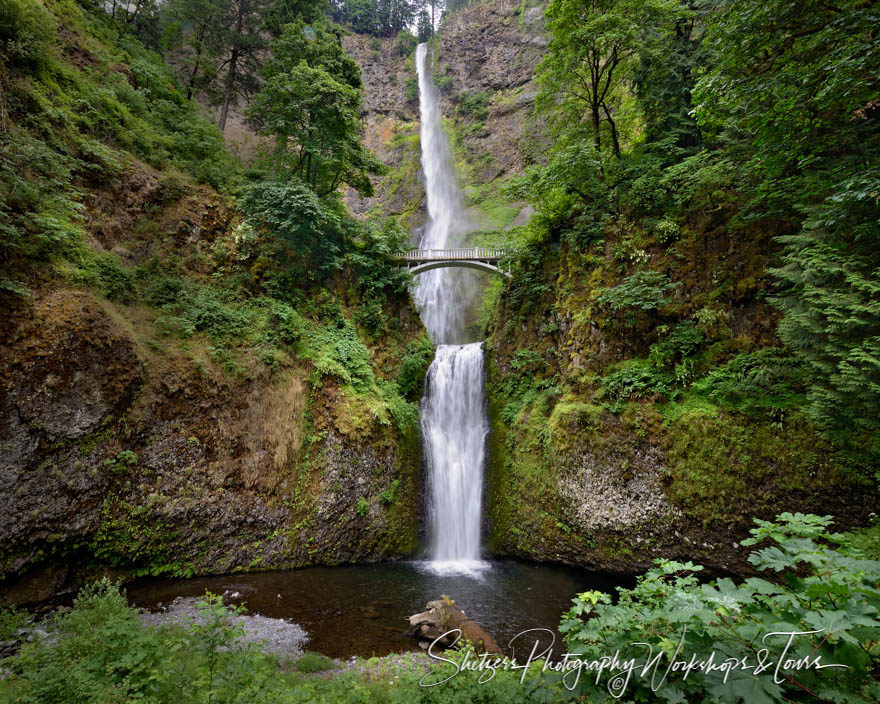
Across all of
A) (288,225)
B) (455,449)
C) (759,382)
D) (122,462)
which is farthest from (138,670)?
(288,225)


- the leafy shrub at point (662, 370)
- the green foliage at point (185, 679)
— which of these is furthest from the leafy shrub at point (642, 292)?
the green foliage at point (185, 679)

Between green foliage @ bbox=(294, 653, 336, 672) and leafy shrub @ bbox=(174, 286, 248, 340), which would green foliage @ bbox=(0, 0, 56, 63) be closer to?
leafy shrub @ bbox=(174, 286, 248, 340)

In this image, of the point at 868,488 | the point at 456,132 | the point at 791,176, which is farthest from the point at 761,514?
the point at 456,132

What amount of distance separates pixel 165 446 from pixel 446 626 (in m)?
6.91

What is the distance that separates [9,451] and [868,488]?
13.9 metres

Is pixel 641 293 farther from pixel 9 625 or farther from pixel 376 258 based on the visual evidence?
pixel 9 625

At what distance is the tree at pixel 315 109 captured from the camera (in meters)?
12.8

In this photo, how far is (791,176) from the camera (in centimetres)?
655

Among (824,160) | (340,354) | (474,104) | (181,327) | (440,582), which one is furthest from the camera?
(474,104)

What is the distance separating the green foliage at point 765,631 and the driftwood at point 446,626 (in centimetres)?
440

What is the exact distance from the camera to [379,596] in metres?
7.83

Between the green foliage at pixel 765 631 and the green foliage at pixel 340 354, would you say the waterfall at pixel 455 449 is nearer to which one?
the green foliage at pixel 340 354

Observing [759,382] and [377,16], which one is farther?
[377,16]

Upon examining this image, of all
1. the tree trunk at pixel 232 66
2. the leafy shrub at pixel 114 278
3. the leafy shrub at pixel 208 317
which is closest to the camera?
the leafy shrub at pixel 114 278
